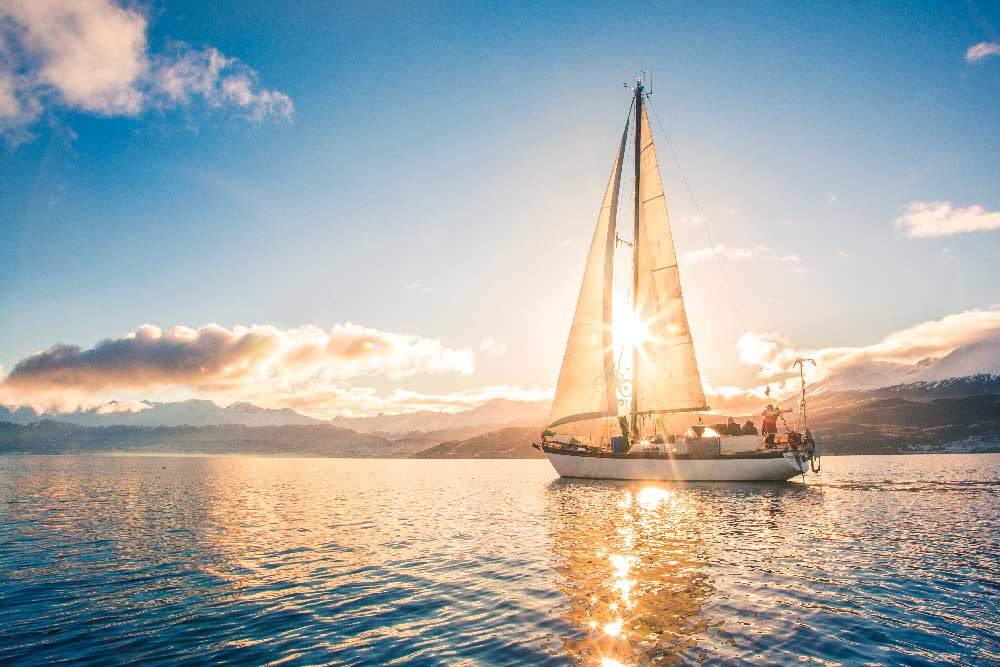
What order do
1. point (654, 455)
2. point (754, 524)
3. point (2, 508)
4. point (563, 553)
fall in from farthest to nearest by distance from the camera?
point (654, 455) < point (2, 508) < point (754, 524) < point (563, 553)

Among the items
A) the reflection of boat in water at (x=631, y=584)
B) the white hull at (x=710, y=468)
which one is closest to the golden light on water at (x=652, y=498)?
the reflection of boat in water at (x=631, y=584)

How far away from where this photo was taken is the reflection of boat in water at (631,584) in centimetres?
1140

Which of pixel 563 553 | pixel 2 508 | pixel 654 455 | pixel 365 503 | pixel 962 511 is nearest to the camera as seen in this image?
pixel 563 553

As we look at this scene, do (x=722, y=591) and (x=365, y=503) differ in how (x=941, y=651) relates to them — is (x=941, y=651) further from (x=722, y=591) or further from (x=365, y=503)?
(x=365, y=503)

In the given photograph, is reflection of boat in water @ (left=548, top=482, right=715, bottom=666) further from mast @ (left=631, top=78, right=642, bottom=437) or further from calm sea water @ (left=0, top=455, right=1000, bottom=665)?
mast @ (left=631, top=78, right=642, bottom=437)

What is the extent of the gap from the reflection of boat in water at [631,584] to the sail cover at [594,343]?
924 inches

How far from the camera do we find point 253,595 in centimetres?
1622

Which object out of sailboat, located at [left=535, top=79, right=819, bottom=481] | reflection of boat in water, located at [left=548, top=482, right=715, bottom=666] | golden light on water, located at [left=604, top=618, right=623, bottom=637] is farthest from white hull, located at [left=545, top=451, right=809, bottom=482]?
golden light on water, located at [left=604, top=618, right=623, bottom=637]

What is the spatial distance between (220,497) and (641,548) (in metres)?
48.1

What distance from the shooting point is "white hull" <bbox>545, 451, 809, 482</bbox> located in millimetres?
52844

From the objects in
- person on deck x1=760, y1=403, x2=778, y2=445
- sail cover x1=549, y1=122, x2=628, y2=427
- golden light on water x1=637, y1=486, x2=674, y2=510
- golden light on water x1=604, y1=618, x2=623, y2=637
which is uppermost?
sail cover x1=549, y1=122, x2=628, y2=427

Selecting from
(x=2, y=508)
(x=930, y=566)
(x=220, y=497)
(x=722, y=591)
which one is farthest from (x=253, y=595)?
(x=220, y=497)

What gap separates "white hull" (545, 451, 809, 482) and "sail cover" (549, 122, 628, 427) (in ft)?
18.8

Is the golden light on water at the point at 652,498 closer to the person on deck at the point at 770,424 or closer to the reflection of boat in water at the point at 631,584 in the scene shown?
the reflection of boat in water at the point at 631,584
